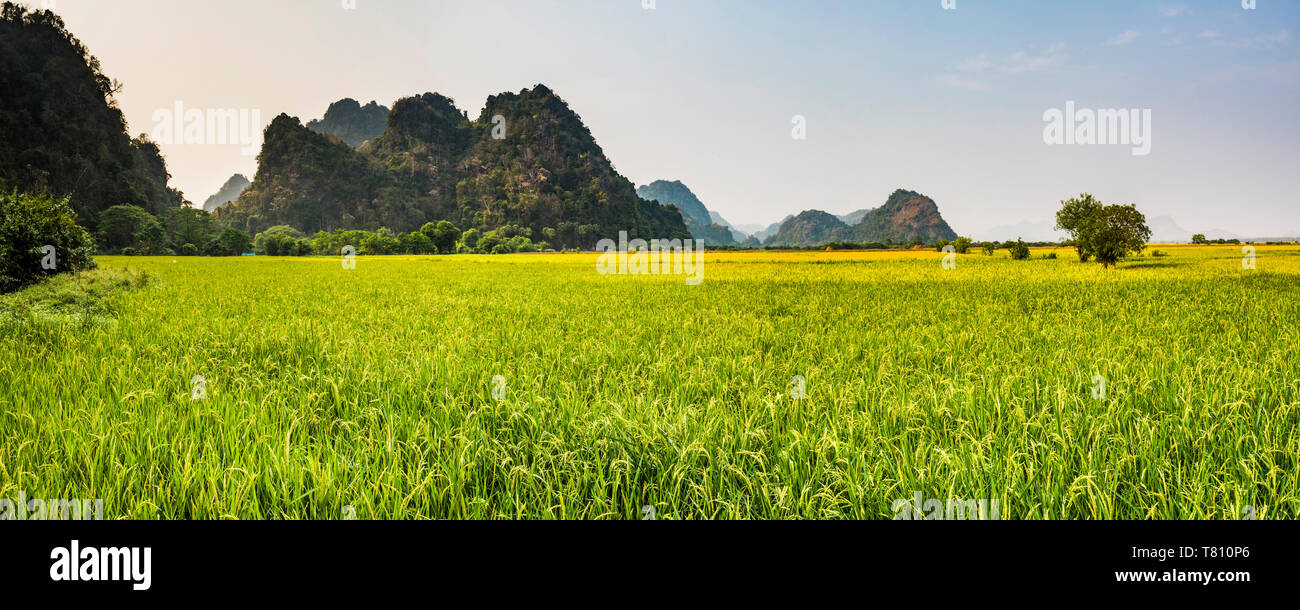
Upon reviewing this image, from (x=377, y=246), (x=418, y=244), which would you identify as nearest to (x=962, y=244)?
(x=418, y=244)

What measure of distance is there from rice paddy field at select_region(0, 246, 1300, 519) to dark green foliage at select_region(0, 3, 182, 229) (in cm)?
7051

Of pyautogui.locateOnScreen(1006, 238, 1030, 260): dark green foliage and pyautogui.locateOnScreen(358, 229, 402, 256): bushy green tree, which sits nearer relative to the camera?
pyautogui.locateOnScreen(1006, 238, 1030, 260): dark green foliage

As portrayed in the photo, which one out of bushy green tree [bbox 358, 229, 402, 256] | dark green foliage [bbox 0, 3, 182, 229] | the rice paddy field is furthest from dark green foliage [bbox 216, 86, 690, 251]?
the rice paddy field

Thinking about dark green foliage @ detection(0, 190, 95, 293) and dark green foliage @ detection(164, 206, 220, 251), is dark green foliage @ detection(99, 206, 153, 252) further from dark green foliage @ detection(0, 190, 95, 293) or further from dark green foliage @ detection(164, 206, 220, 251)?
dark green foliage @ detection(0, 190, 95, 293)

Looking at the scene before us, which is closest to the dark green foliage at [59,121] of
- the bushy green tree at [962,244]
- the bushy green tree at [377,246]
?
the bushy green tree at [377,246]

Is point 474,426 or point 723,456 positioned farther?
point 474,426

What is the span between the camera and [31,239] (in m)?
11.1

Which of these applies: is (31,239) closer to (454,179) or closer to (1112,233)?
(1112,233)

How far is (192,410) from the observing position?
3.13 m

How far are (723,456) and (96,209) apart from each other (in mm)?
88199

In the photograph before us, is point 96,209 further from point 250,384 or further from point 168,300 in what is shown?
point 250,384

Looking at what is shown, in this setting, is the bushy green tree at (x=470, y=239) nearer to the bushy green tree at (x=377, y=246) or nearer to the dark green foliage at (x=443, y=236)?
the dark green foliage at (x=443, y=236)

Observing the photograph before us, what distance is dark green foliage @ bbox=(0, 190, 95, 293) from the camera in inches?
412
